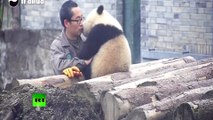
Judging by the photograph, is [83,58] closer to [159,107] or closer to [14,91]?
[14,91]

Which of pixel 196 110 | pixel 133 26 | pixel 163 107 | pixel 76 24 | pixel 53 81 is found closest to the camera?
pixel 196 110

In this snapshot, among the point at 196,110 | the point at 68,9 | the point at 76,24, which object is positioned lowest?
the point at 196,110

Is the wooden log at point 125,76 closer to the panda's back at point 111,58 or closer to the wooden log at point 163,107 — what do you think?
the panda's back at point 111,58

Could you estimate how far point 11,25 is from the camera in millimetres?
6320

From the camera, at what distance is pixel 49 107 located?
3703mm

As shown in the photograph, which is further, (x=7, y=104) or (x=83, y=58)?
(x=83, y=58)

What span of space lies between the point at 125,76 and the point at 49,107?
0.68m

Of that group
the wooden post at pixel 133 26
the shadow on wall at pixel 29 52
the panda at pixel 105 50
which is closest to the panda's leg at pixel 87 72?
the panda at pixel 105 50

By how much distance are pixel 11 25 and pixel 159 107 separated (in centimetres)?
353

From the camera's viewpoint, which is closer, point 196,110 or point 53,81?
point 196,110

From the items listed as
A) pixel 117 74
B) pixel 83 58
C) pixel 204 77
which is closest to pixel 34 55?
pixel 83 58

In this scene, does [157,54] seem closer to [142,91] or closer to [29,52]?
[29,52]

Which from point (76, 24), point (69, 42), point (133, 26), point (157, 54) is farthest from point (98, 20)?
point (157, 54)

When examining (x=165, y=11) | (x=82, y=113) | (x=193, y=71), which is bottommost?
(x=82, y=113)
